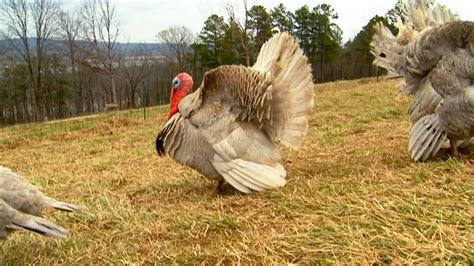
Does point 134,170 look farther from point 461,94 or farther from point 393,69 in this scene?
point 461,94

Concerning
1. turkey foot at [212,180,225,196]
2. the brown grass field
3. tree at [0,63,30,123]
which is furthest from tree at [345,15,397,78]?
turkey foot at [212,180,225,196]

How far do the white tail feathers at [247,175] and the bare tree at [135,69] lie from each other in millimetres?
30435

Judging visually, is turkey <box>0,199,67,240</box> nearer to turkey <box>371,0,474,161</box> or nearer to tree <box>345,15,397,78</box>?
turkey <box>371,0,474,161</box>

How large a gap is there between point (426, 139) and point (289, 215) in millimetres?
1889

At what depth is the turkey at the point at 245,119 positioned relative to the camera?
4.44 m

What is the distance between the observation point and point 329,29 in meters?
34.4

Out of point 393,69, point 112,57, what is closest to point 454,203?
point 393,69

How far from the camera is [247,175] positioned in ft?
14.4

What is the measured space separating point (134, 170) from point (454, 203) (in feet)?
14.3

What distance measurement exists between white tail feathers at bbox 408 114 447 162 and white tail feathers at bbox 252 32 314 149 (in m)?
1.06

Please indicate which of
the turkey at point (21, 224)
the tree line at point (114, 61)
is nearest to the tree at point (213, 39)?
the tree line at point (114, 61)

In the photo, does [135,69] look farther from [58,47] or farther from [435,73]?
[435,73]

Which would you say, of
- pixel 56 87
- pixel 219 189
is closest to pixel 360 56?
pixel 56 87

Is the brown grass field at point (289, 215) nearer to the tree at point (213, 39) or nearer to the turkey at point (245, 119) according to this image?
the turkey at point (245, 119)
